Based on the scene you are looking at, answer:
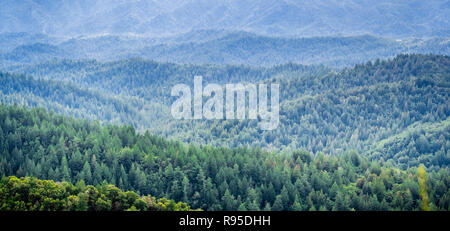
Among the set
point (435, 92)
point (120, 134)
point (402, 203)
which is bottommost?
point (402, 203)

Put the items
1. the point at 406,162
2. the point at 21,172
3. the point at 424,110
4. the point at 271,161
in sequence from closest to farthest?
Answer: the point at 21,172 → the point at 271,161 → the point at 406,162 → the point at 424,110

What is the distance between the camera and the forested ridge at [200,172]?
83.1 metres

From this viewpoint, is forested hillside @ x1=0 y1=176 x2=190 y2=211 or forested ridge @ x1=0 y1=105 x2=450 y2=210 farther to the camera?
forested ridge @ x1=0 y1=105 x2=450 y2=210

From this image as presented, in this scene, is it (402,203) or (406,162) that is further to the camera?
(406,162)

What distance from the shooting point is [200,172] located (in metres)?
90.2

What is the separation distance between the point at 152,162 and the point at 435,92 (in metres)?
145

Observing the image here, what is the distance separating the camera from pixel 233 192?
8638cm

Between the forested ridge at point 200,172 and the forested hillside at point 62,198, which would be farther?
the forested ridge at point 200,172

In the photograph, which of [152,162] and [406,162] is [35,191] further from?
[406,162]

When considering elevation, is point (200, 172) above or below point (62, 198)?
above

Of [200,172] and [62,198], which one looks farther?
[200,172]

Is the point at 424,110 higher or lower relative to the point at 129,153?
higher

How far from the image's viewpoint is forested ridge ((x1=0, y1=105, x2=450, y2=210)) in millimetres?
83125

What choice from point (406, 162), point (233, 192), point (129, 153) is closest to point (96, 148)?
point (129, 153)
